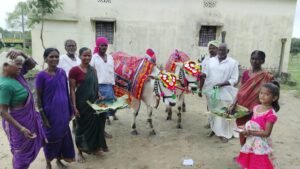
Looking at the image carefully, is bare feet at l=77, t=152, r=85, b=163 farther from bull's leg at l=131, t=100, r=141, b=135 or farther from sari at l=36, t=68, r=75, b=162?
bull's leg at l=131, t=100, r=141, b=135

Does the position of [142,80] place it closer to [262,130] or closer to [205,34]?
[262,130]

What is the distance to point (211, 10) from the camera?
11.4 m

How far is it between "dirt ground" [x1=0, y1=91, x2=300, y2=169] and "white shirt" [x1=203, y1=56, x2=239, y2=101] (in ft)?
3.08

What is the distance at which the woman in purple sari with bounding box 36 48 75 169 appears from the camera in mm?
2973

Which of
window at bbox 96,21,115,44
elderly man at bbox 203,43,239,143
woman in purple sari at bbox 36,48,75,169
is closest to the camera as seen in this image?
woman in purple sari at bbox 36,48,75,169

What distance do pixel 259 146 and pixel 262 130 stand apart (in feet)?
0.69

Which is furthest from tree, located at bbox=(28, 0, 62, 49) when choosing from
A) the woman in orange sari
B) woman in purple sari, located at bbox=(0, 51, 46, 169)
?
the woman in orange sari

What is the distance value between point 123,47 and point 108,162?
26.8 ft

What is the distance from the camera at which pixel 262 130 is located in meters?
2.65

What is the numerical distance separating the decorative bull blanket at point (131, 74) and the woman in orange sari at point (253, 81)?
177 cm

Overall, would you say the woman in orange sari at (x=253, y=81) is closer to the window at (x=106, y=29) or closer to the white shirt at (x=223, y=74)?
the white shirt at (x=223, y=74)

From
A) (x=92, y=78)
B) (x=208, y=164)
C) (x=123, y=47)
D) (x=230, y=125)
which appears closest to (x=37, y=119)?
(x=92, y=78)

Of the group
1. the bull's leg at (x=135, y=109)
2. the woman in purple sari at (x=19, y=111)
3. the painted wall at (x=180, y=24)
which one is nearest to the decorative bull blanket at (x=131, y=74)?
the bull's leg at (x=135, y=109)

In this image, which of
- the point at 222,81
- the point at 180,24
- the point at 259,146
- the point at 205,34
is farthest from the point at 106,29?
the point at 259,146
